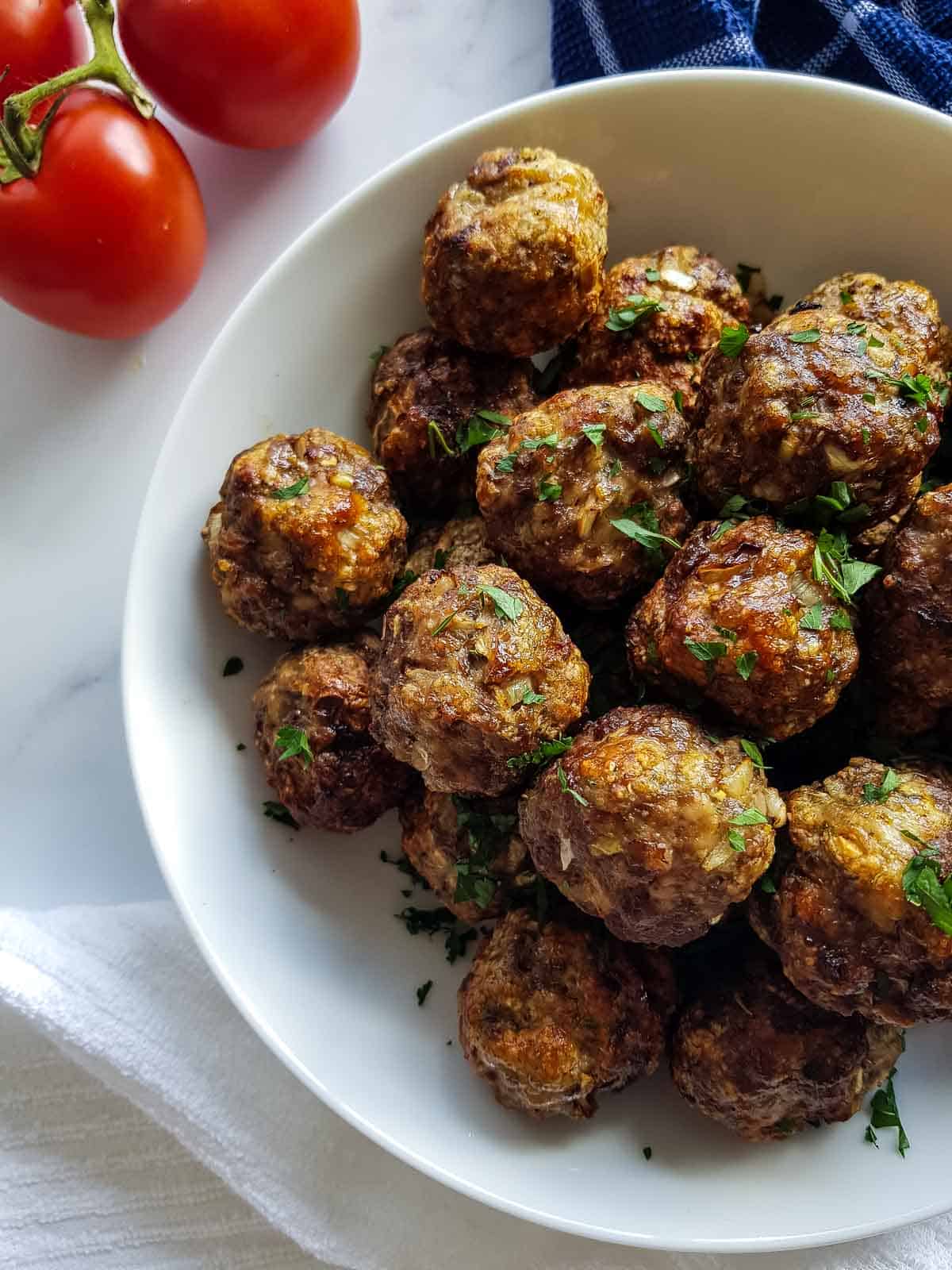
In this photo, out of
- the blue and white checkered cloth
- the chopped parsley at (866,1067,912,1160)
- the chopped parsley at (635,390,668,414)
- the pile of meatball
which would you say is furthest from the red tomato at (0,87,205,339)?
the chopped parsley at (866,1067,912,1160)

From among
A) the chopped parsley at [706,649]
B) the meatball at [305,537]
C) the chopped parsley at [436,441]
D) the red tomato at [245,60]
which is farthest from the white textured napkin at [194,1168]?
the red tomato at [245,60]

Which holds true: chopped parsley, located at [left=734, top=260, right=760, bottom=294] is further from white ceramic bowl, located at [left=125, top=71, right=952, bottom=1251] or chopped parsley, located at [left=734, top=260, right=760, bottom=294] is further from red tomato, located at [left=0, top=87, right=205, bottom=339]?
red tomato, located at [left=0, top=87, right=205, bottom=339]

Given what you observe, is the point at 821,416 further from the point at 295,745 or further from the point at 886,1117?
the point at 886,1117

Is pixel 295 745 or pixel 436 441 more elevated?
pixel 436 441

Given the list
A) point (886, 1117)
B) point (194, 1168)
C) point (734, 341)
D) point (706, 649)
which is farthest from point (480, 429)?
point (194, 1168)

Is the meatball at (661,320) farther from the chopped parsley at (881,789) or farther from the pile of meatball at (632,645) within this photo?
the chopped parsley at (881,789)

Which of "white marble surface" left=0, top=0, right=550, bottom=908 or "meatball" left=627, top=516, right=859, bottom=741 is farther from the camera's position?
"white marble surface" left=0, top=0, right=550, bottom=908

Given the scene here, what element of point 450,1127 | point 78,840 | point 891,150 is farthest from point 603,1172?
point 891,150

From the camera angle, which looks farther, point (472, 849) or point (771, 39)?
point (771, 39)
